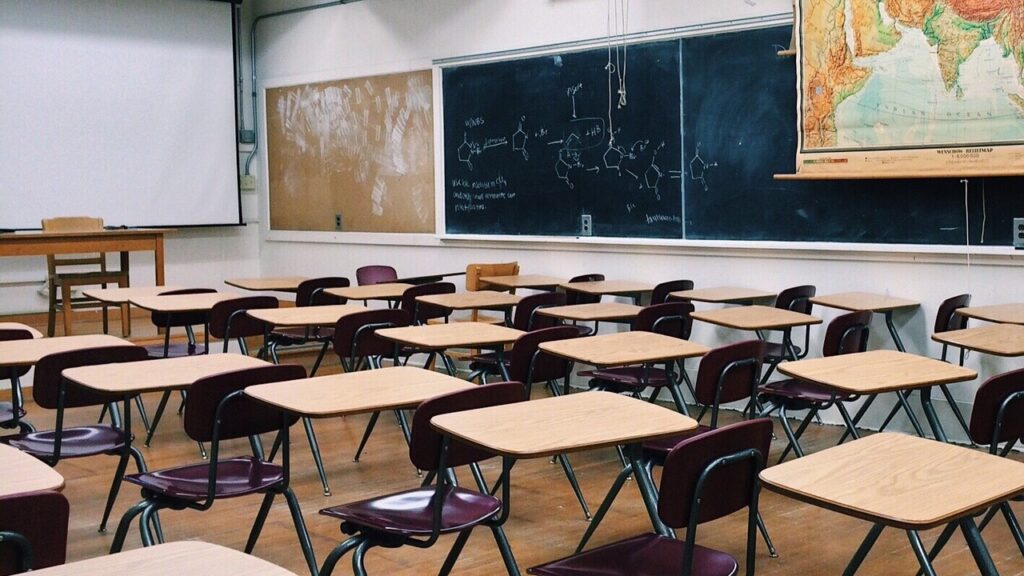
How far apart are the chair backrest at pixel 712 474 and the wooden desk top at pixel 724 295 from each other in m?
3.52

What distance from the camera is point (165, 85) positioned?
416 inches

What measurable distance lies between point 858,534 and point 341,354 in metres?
2.54

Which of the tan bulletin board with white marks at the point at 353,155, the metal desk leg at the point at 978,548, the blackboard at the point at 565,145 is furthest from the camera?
the tan bulletin board with white marks at the point at 353,155

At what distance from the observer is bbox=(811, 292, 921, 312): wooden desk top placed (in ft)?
18.7

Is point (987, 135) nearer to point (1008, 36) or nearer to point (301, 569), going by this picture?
point (1008, 36)

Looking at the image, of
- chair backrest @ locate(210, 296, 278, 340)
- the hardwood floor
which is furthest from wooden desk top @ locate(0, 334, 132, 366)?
chair backrest @ locate(210, 296, 278, 340)

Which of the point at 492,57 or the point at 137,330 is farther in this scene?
the point at 137,330

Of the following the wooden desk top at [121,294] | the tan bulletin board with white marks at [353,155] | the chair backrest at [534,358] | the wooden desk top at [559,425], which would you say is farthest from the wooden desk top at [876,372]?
the tan bulletin board with white marks at [353,155]

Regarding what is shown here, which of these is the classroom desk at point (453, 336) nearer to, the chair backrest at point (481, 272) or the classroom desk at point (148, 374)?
the classroom desk at point (148, 374)

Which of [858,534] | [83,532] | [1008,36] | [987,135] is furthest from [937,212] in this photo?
[83,532]

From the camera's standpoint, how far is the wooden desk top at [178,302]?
A: 592 cm

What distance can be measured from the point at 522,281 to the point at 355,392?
4248 mm

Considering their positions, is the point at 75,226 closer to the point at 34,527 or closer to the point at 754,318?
the point at 754,318

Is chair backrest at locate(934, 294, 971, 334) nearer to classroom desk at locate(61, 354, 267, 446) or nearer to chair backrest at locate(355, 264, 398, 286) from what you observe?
classroom desk at locate(61, 354, 267, 446)
